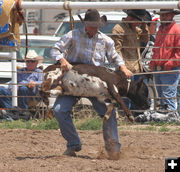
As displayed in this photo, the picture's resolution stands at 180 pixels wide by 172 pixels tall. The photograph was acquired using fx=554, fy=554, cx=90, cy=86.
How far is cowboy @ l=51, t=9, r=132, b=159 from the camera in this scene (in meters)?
6.46

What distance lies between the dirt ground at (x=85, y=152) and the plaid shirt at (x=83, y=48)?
3.85 feet

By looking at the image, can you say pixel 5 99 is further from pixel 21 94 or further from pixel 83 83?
pixel 83 83

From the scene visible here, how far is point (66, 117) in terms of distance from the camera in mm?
6449

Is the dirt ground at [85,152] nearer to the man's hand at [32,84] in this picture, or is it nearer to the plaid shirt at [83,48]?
the man's hand at [32,84]

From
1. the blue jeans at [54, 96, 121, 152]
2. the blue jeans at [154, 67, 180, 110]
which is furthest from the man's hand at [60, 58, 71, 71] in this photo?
the blue jeans at [154, 67, 180, 110]

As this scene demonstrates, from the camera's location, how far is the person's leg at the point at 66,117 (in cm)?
640

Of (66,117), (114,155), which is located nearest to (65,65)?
(66,117)

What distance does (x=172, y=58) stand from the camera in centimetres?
909

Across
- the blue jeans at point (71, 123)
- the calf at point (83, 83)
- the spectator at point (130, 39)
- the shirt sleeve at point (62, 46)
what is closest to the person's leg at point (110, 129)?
the blue jeans at point (71, 123)

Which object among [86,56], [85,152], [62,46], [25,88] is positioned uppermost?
[62,46]

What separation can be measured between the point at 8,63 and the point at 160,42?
3342 mm

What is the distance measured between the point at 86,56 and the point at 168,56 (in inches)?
113

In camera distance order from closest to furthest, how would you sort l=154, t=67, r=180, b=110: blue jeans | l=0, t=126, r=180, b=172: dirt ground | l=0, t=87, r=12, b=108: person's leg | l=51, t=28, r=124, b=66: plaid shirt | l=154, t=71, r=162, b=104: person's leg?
l=0, t=126, r=180, b=172: dirt ground
l=51, t=28, r=124, b=66: plaid shirt
l=154, t=67, r=180, b=110: blue jeans
l=154, t=71, r=162, b=104: person's leg
l=0, t=87, r=12, b=108: person's leg

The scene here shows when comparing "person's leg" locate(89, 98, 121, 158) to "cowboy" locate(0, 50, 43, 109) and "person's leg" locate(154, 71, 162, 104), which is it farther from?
"cowboy" locate(0, 50, 43, 109)
